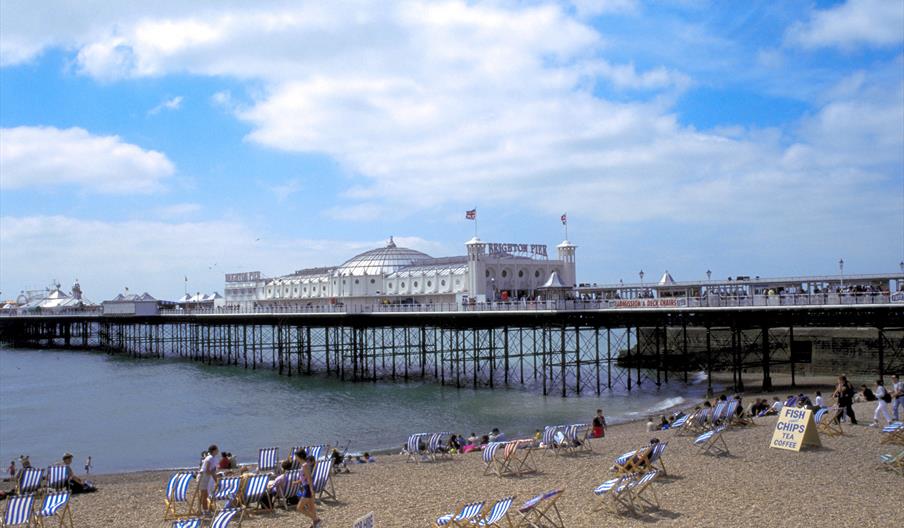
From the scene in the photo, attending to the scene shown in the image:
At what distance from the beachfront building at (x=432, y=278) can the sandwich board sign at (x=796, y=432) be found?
83.1 ft

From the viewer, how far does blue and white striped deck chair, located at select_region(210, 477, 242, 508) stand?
11.8 m

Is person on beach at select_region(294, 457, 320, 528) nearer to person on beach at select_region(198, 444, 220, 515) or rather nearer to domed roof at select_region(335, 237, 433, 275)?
person on beach at select_region(198, 444, 220, 515)

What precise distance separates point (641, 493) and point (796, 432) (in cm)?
505

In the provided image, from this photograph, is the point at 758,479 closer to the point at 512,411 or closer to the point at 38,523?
the point at 38,523

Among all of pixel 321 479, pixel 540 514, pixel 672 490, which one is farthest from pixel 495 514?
pixel 321 479

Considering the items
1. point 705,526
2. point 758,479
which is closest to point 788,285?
point 758,479

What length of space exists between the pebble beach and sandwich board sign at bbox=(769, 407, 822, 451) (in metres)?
0.23

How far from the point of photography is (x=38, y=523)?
1105 centimetres

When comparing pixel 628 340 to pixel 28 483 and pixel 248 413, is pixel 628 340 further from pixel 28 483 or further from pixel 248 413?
pixel 28 483

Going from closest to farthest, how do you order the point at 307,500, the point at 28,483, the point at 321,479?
the point at 307,500, the point at 321,479, the point at 28,483

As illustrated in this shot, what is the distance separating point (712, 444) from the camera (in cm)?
1505

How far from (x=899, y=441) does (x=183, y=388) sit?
1455 inches

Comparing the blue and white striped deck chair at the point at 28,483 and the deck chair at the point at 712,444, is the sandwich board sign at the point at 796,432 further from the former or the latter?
the blue and white striped deck chair at the point at 28,483

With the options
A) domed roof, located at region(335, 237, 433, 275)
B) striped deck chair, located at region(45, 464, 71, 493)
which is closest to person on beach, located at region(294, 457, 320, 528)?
striped deck chair, located at region(45, 464, 71, 493)
